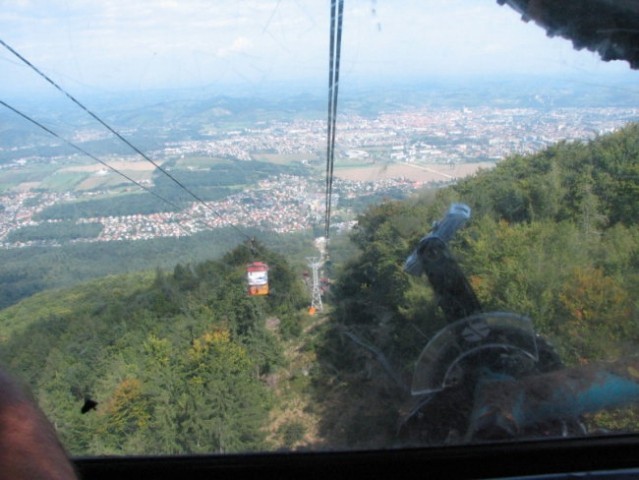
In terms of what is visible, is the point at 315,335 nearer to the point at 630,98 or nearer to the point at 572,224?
the point at 572,224

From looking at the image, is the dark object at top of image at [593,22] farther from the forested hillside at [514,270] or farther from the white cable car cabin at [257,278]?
the white cable car cabin at [257,278]

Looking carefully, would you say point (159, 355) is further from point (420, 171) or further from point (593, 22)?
point (593, 22)

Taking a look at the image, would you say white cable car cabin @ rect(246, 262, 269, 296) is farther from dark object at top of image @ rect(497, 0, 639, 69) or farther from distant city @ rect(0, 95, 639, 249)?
dark object at top of image @ rect(497, 0, 639, 69)

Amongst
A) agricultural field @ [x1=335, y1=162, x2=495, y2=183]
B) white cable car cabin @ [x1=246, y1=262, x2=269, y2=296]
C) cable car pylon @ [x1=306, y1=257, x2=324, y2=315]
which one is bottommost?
cable car pylon @ [x1=306, y1=257, x2=324, y2=315]

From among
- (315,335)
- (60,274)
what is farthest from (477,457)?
(60,274)

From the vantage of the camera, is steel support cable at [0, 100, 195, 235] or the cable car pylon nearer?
steel support cable at [0, 100, 195, 235]

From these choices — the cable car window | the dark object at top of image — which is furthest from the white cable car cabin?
the dark object at top of image
